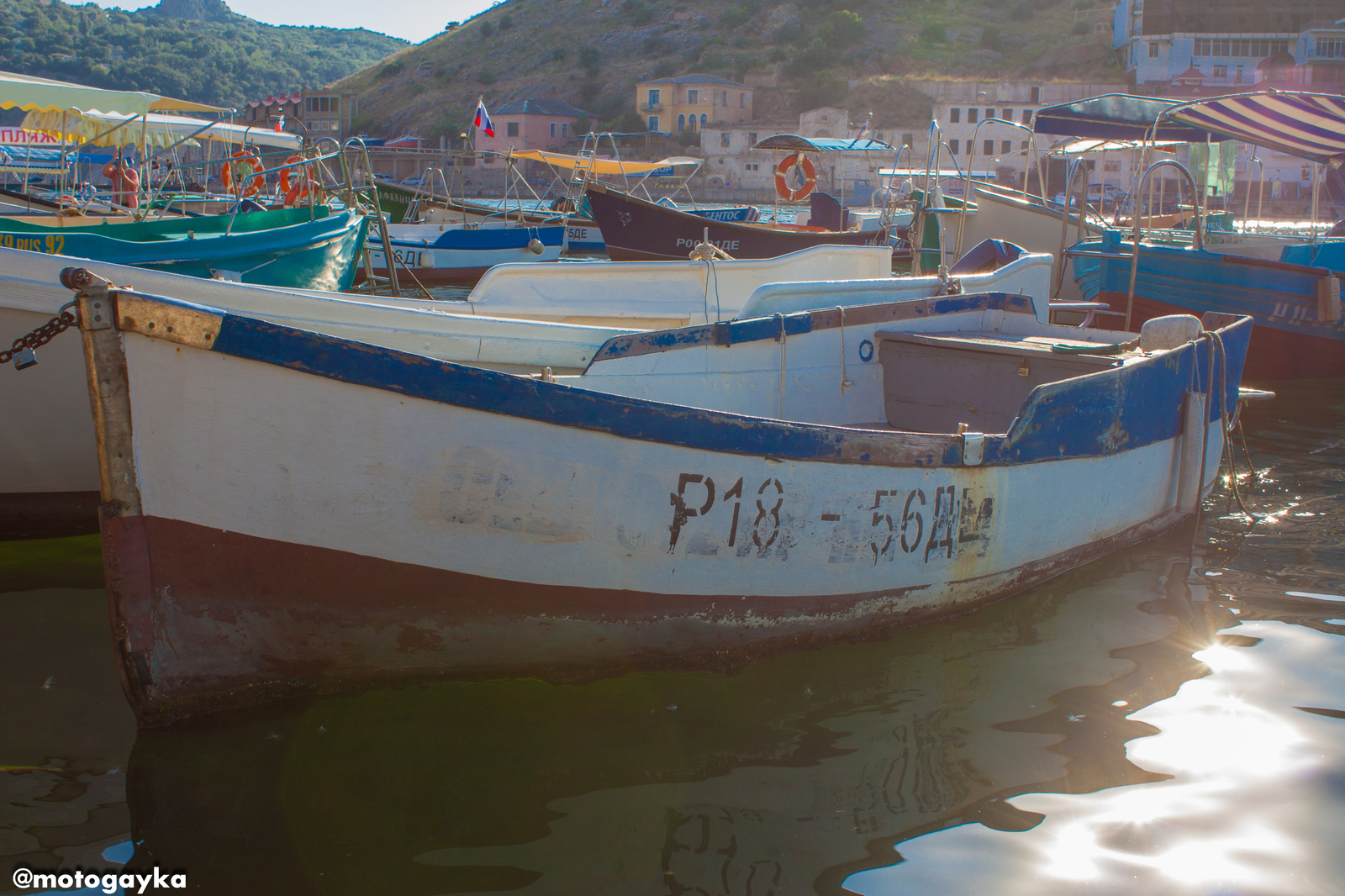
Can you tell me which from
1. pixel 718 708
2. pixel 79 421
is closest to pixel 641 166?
pixel 79 421

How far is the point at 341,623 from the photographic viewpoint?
2.94m

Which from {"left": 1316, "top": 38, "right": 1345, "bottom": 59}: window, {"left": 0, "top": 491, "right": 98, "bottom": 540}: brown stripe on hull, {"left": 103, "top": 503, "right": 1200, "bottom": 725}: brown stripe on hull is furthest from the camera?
{"left": 1316, "top": 38, "right": 1345, "bottom": 59}: window

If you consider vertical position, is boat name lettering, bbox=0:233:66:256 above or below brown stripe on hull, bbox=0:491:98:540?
above

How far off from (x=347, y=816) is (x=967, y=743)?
6.44 ft

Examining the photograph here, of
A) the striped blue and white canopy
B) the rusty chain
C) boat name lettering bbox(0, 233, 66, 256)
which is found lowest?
the rusty chain

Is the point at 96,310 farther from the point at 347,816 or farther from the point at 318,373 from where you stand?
the point at 347,816

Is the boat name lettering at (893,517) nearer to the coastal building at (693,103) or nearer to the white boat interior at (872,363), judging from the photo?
the white boat interior at (872,363)

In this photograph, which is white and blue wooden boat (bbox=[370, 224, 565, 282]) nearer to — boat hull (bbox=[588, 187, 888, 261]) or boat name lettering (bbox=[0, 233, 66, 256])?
boat hull (bbox=[588, 187, 888, 261])

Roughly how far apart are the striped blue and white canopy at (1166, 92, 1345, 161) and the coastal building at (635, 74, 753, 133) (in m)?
74.5

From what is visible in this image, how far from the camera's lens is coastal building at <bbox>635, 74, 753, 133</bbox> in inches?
3194

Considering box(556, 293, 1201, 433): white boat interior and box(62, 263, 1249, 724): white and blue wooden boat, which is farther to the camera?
box(556, 293, 1201, 433): white boat interior

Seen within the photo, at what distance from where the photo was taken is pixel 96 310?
8.18 ft

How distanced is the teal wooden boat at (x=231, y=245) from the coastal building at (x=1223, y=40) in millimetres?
68795

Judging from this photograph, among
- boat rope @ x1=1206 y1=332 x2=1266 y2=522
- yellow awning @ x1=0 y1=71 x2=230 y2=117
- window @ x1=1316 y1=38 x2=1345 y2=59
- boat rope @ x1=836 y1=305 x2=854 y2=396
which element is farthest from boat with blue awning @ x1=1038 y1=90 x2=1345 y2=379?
window @ x1=1316 y1=38 x2=1345 y2=59
